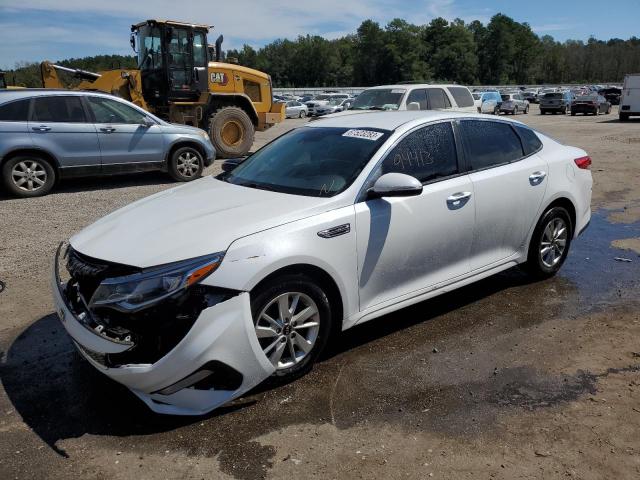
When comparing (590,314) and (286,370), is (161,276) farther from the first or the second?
(590,314)

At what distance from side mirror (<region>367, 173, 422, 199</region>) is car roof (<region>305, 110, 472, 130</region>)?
2.14 feet

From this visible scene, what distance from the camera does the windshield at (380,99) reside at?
13.7 metres

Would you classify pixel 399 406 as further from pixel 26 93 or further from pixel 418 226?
pixel 26 93

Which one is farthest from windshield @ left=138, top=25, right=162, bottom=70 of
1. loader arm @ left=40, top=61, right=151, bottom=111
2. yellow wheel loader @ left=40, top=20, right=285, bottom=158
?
loader arm @ left=40, top=61, right=151, bottom=111

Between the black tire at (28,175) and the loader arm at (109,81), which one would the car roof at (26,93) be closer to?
the black tire at (28,175)

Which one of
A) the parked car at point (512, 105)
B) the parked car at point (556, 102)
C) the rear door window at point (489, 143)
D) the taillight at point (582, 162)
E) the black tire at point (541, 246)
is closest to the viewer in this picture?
the rear door window at point (489, 143)

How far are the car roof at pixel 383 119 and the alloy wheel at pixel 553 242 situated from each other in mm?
1228

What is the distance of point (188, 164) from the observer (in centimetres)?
1095

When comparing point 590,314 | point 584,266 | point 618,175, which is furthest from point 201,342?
point 618,175

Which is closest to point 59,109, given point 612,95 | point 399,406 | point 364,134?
point 364,134

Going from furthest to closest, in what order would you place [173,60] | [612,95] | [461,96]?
[612,95], [461,96], [173,60]

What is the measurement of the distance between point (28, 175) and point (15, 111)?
1031 mm

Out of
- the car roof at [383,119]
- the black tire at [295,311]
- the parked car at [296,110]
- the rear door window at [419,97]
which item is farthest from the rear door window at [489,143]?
the parked car at [296,110]

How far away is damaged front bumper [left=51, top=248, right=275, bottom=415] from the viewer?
2.94 m
